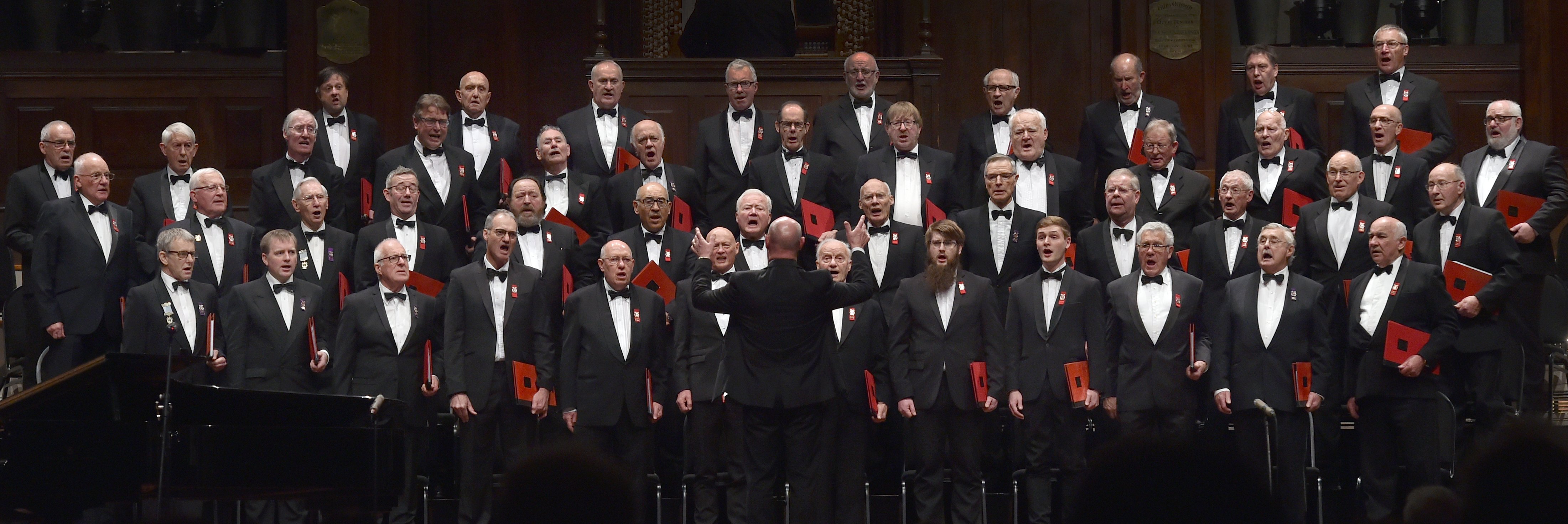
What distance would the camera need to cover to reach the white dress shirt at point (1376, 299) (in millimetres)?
6504

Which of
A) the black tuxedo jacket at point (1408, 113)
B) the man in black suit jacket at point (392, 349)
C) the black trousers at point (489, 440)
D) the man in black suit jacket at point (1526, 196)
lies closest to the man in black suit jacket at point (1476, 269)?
the man in black suit jacket at point (1526, 196)

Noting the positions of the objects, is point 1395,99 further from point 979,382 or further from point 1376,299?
point 979,382

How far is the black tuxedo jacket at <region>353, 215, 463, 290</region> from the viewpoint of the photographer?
6.99 meters

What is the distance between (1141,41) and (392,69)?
15.1 ft

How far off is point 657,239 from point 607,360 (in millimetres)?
771

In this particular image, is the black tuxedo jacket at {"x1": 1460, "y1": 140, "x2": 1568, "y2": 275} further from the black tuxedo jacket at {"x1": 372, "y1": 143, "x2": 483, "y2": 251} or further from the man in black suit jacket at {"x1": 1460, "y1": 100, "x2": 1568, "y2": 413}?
the black tuxedo jacket at {"x1": 372, "y1": 143, "x2": 483, "y2": 251}

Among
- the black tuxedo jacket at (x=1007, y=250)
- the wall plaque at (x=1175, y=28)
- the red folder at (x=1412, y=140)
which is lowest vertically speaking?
the black tuxedo jacket at (x=1007, y=250)

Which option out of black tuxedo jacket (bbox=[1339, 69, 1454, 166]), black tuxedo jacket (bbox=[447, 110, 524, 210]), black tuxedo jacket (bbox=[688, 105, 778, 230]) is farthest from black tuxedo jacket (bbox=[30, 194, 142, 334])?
black tuxedo jacket (bbox=[1339, 69, 1454, 166])

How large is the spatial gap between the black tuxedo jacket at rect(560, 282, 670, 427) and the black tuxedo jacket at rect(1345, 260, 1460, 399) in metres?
2.87

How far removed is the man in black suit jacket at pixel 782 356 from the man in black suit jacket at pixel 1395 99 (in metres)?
3.14

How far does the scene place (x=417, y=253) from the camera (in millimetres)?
7062

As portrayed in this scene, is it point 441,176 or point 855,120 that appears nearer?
point 441,176

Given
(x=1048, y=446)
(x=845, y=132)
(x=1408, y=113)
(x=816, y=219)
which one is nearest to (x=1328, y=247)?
(x=1408, y=113)

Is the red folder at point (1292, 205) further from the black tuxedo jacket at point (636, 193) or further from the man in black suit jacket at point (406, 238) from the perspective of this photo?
the man in black suit jacket at point (406, 238)
